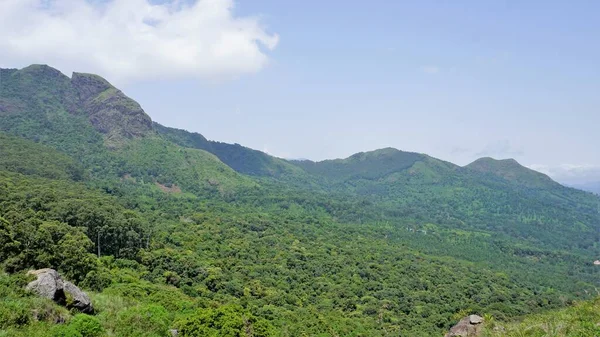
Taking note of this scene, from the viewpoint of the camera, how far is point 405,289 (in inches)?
3329

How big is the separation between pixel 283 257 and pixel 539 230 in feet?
511

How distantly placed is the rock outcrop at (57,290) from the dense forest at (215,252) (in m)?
0.67

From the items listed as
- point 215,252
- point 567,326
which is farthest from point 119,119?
point 567,326

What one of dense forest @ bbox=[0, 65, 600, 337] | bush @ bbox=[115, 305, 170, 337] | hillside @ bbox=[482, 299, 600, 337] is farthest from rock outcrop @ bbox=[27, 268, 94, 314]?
hillside @ bbox=[482, 299, 600, 337]

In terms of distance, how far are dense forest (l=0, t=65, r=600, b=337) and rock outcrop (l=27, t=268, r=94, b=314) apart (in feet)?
2.20

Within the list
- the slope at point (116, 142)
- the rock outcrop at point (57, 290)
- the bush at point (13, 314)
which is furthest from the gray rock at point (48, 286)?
the slope at point (116, 142)

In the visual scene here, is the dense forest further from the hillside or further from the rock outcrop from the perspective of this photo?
the hillside

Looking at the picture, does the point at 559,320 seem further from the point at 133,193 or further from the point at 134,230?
the point at 133,193

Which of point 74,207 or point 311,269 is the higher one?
point 74,207

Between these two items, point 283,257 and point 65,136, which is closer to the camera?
point 283,257

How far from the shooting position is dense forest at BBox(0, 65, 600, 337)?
34.2 meters

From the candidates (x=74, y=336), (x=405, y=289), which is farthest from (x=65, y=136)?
(x=74, y=336)

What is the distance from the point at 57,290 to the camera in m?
26.1

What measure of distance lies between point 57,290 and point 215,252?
184ft
